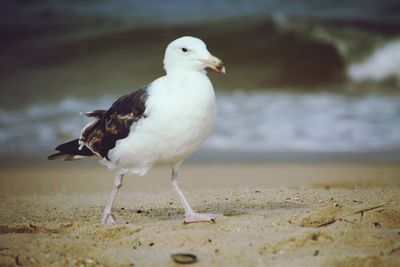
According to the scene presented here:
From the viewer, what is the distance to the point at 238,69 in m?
17.1

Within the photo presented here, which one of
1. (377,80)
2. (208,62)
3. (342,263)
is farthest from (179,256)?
(377,80)

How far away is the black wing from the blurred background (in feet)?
15.2

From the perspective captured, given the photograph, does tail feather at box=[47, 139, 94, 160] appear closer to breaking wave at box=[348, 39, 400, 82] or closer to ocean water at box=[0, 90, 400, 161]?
ocean water at box=[0, 90, 400, 161]

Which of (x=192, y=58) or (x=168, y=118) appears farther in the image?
(x=192, y=58)

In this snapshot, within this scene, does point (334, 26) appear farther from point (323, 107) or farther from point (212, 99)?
point (212, 99)

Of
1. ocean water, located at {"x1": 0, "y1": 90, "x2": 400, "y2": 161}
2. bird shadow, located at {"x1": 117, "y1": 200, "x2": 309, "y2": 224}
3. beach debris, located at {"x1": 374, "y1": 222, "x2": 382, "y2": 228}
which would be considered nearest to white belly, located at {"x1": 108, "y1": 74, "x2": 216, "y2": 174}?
bird shadow, located at {"x1": 117, "y1": 200, "x2": 309, "y2": 224}

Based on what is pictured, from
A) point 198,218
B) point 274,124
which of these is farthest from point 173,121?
point 274,124

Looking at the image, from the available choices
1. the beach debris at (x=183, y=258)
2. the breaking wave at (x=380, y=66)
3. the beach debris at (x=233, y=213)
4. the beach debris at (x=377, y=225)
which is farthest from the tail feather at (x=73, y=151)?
the breaking wave at (x=380, y=66)

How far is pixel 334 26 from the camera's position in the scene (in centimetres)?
1952

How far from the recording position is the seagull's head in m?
4.70

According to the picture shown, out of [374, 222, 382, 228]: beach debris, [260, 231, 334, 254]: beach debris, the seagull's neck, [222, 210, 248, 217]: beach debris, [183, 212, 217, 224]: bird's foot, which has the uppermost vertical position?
the seagull's neck

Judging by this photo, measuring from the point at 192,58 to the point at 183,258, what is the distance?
4.73ft

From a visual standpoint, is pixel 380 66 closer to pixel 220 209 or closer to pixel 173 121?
pixel 220 209

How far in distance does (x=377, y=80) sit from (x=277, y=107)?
184 inches
